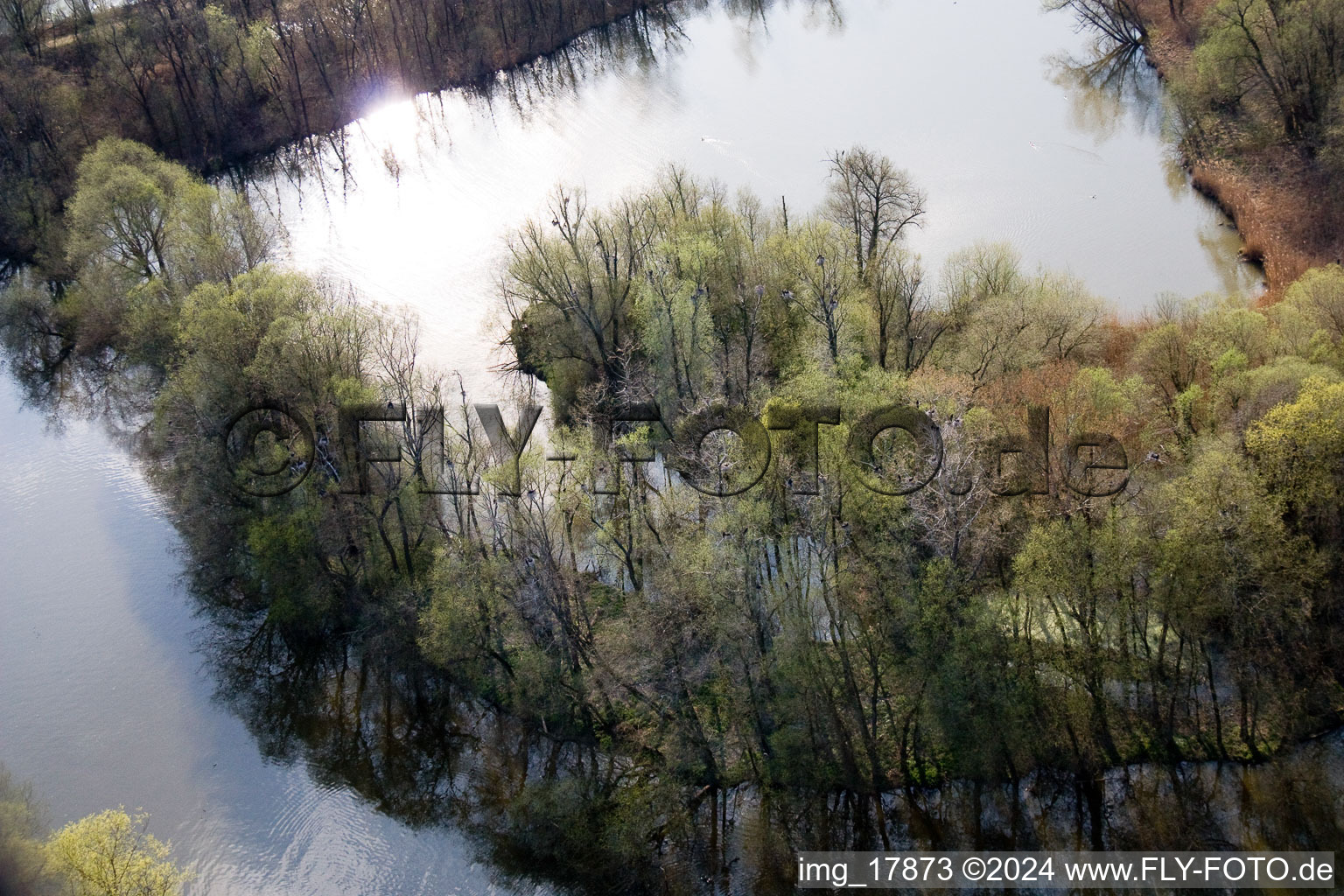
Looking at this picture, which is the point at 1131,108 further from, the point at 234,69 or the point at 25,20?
the point at 25,20

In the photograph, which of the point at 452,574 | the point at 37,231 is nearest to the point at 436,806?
the point at 452,574

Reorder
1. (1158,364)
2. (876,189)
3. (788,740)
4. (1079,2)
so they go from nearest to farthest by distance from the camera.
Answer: (788,740) → (1158,364) → (876,189) → (1079,2)

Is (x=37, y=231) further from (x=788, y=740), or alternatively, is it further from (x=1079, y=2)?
(x=1079, y=2)

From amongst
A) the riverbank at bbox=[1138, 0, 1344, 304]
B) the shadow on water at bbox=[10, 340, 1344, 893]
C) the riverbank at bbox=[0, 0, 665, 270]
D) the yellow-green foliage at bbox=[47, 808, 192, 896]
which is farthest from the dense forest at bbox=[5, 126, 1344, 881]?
the riverbank at bbox=[0, 0, 665, 270]

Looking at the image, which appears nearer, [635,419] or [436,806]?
[436,806]

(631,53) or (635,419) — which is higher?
A: (631,53)

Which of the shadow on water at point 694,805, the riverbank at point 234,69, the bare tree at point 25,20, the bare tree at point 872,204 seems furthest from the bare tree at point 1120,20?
the bare tree at point 25,20

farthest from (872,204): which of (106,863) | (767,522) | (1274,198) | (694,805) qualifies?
(106,863)

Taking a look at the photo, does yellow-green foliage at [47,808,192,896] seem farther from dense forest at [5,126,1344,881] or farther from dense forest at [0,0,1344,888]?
dense forest at [5,126,1344,881]
